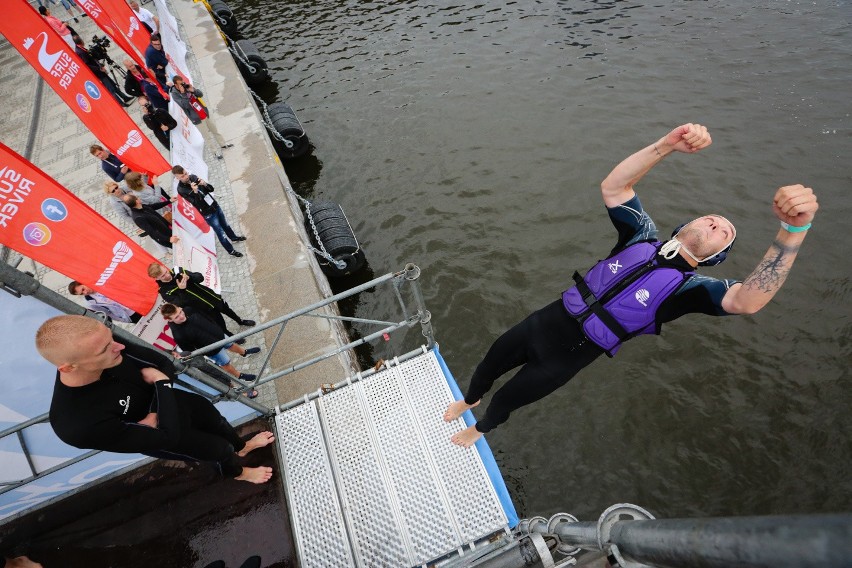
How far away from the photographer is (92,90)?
7.43m

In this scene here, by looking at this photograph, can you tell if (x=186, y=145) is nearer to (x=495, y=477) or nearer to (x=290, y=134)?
(x=290, y=134)

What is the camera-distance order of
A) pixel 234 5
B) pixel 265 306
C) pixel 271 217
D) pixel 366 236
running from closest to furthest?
pixel 265 306, pixel 271 217, pixel 366 236, pixel 234 5

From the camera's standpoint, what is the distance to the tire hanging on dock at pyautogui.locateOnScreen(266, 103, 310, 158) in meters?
11.6

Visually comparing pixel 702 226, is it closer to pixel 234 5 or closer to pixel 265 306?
pixel 265 306

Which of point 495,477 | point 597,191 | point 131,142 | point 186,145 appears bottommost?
point 597,191

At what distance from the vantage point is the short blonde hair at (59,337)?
2.91 m

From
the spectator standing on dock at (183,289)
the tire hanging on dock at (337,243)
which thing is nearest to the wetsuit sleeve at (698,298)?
the spectator standing on dock at (183,289)

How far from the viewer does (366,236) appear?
989cm

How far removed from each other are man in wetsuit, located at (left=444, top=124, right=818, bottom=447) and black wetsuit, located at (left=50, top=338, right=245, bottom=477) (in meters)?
2.76

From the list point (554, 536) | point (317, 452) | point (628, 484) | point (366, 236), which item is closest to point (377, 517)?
point (317, 452)

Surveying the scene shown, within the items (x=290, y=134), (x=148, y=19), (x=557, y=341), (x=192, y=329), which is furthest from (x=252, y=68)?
(x=557, y=341)

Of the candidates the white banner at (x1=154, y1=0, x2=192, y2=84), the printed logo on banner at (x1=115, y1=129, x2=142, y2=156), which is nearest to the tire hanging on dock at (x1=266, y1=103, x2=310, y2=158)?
the white banner at (x1=154, y1=0, x2=192, y2=84)

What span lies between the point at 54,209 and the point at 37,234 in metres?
0.34

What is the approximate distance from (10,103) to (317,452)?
1942cm
